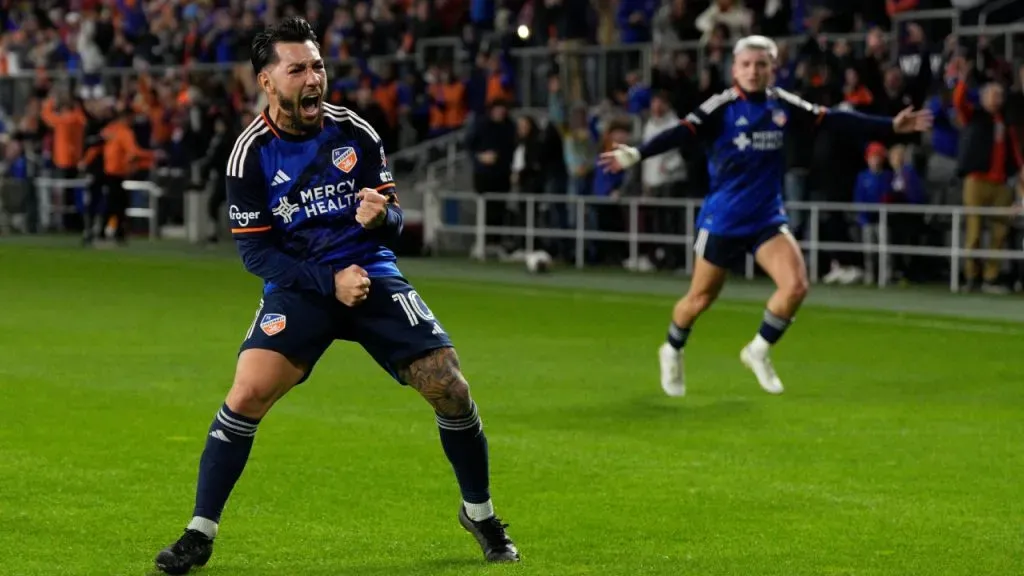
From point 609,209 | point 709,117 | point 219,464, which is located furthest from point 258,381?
point 609,209

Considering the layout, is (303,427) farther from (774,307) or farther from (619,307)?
(619,307)

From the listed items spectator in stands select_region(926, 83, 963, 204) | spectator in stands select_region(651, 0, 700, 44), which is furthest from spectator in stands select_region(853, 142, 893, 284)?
spectator in stands select_region(651, 0, 700, 44)

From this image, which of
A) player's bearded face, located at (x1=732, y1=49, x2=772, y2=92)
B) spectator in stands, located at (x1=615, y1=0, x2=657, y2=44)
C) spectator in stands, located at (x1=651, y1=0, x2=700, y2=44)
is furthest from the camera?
spectator in stands, located at (x1=615, y1=0, x2=657, y2=44)

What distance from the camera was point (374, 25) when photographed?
32.8 metres

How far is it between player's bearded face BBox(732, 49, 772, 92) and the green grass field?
6.73 feet

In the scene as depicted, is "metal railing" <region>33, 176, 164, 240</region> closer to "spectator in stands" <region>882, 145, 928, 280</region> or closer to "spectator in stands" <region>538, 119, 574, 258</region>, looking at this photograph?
"spectator in stands" <region>538, 119, 574, 258</region>

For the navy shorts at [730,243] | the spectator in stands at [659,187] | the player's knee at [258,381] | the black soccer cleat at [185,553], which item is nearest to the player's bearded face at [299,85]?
the player's knee at [258,381]

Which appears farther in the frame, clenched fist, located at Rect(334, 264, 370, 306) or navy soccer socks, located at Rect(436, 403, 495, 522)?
navy soccer socks, located at Rect(436, 403, 495, 522)

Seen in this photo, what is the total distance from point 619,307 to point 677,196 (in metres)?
5.25

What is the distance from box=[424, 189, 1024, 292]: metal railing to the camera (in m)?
22.0

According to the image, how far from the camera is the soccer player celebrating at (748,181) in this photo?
1288 centimetres

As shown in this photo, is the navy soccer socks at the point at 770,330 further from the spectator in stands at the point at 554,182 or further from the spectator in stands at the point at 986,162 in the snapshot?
the spectator in stands at the point at 554,182

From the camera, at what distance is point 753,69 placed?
12836mm

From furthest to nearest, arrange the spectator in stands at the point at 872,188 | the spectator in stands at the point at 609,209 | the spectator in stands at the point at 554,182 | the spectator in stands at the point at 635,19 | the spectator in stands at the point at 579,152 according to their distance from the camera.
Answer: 1. the spectator in stands at the point at 635,19
2. the spectator in stands at the point at 554,182
3. the spectator in stands at the point at 579,152
4. the spectator in stands at the point at 609,209
5. the spectator in stands at the point at 872,188
